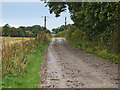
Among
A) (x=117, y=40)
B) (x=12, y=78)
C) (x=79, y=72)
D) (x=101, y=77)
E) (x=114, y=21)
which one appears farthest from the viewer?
(x=114, y=21)

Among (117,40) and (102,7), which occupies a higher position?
(102,7)

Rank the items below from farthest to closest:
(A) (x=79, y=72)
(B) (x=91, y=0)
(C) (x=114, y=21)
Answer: (B) (x=91, y=0), (C) (x=114, y=21), (A) (x=79, y=72)

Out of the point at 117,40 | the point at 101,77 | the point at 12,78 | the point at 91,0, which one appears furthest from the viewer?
the point at 91,0

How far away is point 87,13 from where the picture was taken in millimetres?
17234

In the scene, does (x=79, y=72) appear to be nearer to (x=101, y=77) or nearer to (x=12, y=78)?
(x=101, y=77)

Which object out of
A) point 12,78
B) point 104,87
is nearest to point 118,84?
point 104,87

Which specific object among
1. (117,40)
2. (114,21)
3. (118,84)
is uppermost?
(114,21)

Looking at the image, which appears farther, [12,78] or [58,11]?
[58,11]

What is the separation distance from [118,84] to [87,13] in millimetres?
10718

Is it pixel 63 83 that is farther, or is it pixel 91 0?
pixel 91 0

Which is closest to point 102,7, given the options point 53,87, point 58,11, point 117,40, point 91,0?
point 91,0

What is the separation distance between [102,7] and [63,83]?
33.1 feet

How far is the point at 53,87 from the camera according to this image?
7367 mm

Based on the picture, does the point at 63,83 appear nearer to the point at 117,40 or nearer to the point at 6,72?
the point at 6,72
